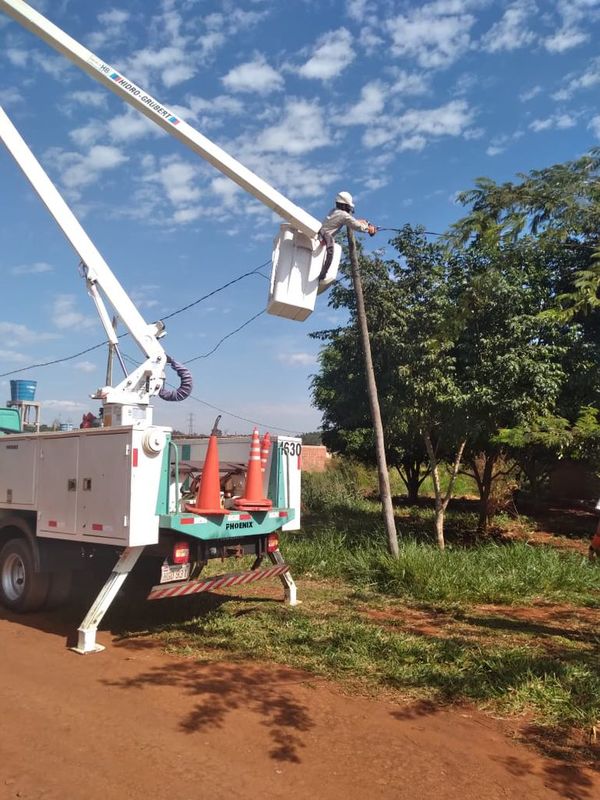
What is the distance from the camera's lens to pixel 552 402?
1112 cm

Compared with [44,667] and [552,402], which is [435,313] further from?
[44,667]

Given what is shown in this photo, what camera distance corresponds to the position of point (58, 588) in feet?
23.9

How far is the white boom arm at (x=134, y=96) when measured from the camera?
7.88 m

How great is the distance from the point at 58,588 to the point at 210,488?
2.28m

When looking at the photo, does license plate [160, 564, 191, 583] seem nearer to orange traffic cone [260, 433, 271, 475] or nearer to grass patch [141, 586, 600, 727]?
grass patch [141, 586, 600, 727]

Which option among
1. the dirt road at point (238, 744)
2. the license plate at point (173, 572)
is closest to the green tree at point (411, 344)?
the license plate at point (173, 572)

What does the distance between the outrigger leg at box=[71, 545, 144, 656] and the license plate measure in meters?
0.30

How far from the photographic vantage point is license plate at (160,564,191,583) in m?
6.29

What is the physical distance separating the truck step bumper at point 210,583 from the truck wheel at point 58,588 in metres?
1.21

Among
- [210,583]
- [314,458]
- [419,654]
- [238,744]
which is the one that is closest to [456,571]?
[419,654]

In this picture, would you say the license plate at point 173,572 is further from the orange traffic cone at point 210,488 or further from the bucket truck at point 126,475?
the orange traffic cone at point 210,488

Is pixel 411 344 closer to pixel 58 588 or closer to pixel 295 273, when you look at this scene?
pixel 295 273

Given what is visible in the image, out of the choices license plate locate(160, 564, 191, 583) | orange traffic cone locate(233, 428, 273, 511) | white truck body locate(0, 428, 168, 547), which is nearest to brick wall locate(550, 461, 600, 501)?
orange traffic cone locate(233, 428, 273, 511)

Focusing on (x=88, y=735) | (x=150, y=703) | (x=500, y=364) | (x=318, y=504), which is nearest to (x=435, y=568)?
(x=500, y=364)
